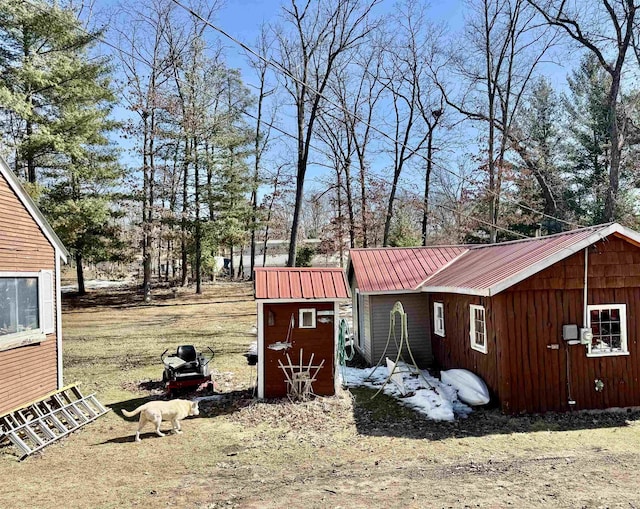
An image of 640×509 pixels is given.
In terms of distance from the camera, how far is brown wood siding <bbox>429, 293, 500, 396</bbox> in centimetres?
881

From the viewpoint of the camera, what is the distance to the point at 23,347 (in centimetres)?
800

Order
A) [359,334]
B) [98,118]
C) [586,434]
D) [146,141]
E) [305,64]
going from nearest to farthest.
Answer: [586,434] < [359,334] < [305,64] < [98,118] < [146,141]

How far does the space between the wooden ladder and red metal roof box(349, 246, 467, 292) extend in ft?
22.5

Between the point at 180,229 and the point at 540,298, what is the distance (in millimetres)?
21248

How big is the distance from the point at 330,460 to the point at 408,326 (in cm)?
662

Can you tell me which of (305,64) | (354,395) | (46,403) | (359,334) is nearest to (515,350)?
(354,395)

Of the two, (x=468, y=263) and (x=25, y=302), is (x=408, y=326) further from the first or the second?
(x=25, y=302)

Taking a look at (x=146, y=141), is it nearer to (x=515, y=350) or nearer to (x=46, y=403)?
(x=46, y=403)

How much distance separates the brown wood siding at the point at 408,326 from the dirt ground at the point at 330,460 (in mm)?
2740

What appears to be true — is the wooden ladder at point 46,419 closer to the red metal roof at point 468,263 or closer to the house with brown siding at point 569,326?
the red metal roof at point 468,263

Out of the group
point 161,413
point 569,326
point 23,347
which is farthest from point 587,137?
point 23,347

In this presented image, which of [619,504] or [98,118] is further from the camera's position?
[98,118]

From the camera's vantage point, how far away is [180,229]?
26.0 m

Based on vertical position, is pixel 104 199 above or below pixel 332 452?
above
